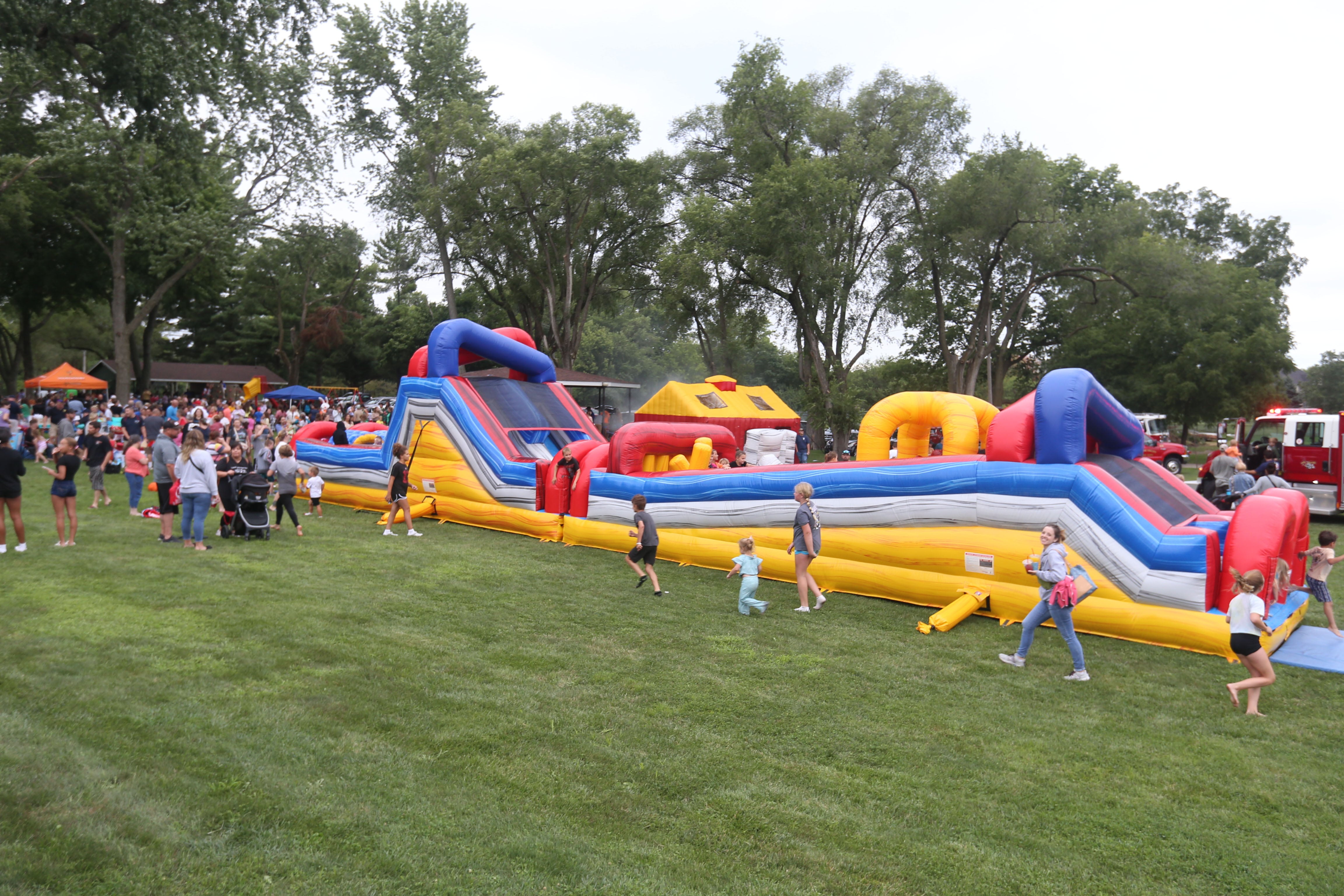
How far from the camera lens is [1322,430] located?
16375 millimetres

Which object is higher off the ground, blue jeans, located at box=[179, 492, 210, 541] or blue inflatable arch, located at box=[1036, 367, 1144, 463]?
blue inflatable arch, located at box=[1036, 367, 1144, 463]

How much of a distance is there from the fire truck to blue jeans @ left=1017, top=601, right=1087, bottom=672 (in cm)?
1241

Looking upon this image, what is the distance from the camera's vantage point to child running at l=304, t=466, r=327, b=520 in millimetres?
13453

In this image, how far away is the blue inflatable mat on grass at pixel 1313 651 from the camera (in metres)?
7.27

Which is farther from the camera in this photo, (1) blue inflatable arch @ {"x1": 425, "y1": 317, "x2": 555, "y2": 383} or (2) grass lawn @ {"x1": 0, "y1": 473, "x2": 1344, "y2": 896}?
(1) blue inflatable arch @ {"x1": 425, "y1": 317, "x2": 555, "y2": 383}

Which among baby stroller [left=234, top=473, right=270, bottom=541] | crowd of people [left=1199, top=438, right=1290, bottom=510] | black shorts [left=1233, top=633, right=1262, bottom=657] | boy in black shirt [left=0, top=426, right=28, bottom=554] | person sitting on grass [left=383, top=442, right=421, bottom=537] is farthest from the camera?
person sitting on grass [left=383, top=442, right=421, bottom=537]

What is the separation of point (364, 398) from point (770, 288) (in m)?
23.5

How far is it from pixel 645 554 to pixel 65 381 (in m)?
26.7

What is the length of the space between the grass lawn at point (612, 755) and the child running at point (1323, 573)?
165 centimetres

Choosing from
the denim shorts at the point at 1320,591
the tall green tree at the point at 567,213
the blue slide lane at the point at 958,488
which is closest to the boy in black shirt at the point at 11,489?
the blue slide lane at the point at 958,488

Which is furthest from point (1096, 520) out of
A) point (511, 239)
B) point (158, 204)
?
point (158, 204)

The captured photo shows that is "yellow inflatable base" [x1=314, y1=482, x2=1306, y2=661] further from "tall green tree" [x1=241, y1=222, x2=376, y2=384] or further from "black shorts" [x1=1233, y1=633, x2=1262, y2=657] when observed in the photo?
"tall green tree" [x1=241, y1=222, x2=376, y2=384]

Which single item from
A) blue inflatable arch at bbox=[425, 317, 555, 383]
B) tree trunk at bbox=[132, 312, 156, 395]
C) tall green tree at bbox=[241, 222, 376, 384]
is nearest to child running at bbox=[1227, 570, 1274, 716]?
blue inflatable arch at bbox=[425, 317, 555, 383]

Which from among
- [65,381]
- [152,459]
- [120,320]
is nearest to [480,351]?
[152,459]
